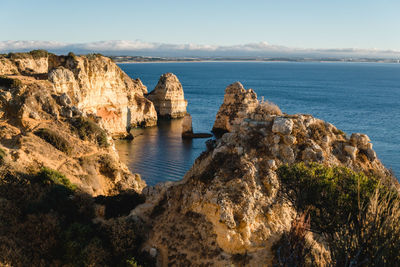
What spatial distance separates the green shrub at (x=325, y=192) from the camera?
43.8 ft

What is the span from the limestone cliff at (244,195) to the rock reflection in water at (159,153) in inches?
901

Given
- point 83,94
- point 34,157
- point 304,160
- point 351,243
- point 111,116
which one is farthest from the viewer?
point 111,116

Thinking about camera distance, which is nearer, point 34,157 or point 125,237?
point 125,237

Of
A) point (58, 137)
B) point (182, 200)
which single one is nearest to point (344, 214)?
point (182, 200)

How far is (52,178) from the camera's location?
20750mm

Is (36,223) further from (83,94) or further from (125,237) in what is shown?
(83,94)

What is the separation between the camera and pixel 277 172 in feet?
51.8

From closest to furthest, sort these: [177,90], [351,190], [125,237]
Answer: [351,190] < [125,237] < [177,90]

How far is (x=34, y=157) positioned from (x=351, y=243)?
21141 mm

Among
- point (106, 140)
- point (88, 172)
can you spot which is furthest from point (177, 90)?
point (88, 172)

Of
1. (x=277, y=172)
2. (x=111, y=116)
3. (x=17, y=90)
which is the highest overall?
(x=17, y=90)

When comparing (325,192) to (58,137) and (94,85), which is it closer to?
(58,137)

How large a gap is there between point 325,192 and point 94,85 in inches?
1895

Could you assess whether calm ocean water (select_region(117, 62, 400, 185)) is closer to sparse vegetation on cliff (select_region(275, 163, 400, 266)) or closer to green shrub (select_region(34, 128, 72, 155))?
green shrub (select_region(34, 128, 72, 155))
